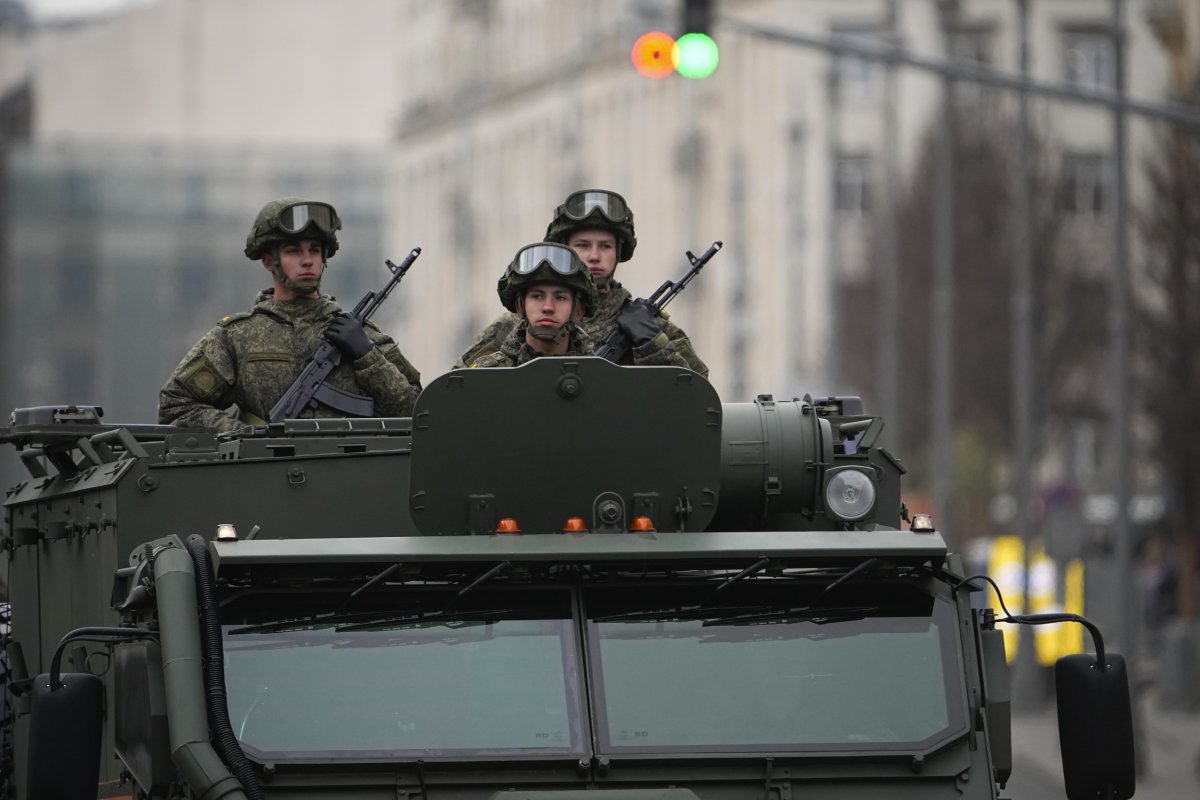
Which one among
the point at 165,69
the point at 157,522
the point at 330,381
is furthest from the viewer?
the point at 165,69

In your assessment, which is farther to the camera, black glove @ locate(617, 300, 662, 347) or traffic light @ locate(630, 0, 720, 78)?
traffic light @ locate(630, 0, 720, 78)

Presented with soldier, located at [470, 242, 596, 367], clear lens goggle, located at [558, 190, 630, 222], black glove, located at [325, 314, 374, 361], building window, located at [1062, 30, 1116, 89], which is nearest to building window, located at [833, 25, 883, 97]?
building window, located at [1062, 30, 1116, 89]

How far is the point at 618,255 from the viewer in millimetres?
10969

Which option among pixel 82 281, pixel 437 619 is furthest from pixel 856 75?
pixel 437 619

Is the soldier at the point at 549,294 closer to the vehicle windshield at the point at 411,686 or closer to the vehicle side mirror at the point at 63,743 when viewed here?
the vehicle windshield at the point at 411,686

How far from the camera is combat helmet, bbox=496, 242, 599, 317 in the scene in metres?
9.38

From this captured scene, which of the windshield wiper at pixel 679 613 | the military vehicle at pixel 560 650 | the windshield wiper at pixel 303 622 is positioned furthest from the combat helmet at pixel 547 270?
the windshield wiper at pixel 303 622

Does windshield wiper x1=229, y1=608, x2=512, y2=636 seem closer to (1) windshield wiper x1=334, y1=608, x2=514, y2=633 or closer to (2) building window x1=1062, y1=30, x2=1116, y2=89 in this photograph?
(1) windshield wiper x1=334, y1=608, x2=514, y2=633

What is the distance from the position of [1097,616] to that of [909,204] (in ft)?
65.9

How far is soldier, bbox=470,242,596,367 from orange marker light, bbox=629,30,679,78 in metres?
11.0

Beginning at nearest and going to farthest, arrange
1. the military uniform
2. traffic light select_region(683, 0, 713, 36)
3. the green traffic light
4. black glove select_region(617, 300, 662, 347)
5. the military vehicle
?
the military vehicle
the military uniform
black glove select_region(617, 300, 662, 347)
the green traffic light
traffic light select_region(683, 0, 713, 36)

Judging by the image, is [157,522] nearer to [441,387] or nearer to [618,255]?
[441,387]

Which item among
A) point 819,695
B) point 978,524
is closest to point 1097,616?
point 978,524

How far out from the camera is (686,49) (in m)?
20.5
